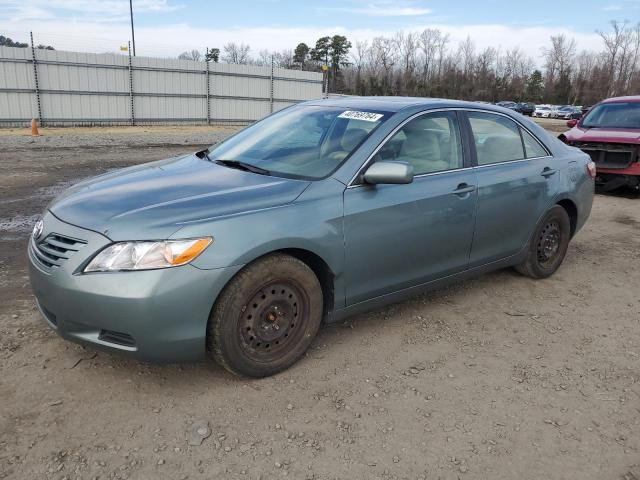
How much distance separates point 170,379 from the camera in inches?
126

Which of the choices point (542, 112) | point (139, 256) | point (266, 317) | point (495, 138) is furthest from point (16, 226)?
point (542, 112)

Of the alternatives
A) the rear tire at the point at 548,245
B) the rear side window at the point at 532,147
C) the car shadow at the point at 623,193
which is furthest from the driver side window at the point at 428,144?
the car shadow at the point at 623,193

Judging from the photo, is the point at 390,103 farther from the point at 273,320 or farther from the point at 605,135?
the point at 605,135

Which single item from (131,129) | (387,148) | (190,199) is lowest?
(131,129)

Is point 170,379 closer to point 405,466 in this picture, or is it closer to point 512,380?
point 405,466

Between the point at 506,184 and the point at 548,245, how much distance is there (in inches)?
43.1

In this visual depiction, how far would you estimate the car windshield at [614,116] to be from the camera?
9.79m

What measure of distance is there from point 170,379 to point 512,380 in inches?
81.7

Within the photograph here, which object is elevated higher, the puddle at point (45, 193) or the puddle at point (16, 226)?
the puddle at point (16, 226)

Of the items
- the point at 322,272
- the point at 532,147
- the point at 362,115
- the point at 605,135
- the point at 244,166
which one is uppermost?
the point at 362,115

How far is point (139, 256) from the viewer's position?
2.74 metres

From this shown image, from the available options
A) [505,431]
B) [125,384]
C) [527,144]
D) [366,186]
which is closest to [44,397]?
[125,384]

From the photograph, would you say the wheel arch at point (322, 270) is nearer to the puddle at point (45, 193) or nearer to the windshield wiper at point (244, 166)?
the windshield wiper at point (244, 166)

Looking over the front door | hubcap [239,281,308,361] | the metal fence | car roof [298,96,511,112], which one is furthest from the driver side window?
the metal fence
